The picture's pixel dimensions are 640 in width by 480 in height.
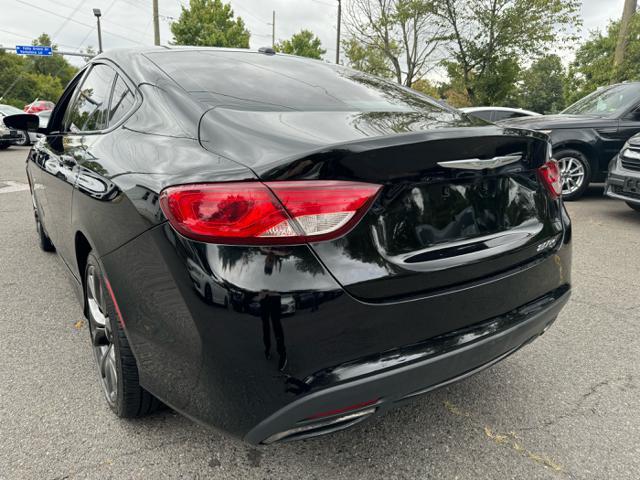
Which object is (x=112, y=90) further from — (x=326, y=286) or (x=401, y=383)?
(x=401, y=383)

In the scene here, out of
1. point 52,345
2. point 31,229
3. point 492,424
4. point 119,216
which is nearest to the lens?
point 119,216

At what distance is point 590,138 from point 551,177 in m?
5.92

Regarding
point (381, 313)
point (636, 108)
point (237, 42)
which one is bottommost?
point (381, 313)

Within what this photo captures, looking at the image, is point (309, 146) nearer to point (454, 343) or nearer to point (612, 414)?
point (454, 343)

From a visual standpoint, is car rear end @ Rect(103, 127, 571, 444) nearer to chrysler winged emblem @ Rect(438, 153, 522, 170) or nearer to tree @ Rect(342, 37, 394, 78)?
chrysler winged emblem @ Rect(438, 153, 522, 170)

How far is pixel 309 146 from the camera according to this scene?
143 centimetres

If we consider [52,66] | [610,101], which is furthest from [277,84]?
[52,66]

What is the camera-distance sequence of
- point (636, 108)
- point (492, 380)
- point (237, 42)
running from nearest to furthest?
point (492, 380)
point (636, 108)
point (237, 42)

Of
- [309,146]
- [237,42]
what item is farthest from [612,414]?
[237,42]

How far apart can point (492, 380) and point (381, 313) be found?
1.35m

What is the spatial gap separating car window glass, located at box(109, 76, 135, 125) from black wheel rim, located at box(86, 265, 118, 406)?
68 centimetres

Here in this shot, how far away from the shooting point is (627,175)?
5.69 m

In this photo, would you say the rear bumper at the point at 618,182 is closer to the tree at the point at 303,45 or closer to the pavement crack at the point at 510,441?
the pavement crack at the point at 510,441

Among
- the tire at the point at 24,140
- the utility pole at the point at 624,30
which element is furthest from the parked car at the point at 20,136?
the utility pole at the point at 624,30
